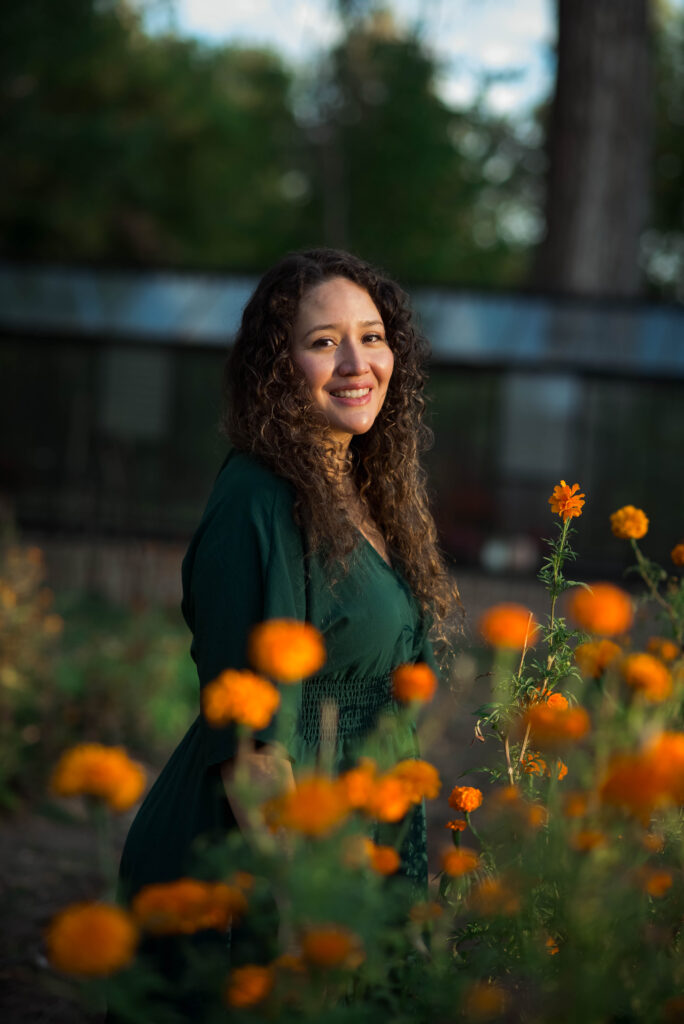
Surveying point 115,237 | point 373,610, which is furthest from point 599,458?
point 115,237

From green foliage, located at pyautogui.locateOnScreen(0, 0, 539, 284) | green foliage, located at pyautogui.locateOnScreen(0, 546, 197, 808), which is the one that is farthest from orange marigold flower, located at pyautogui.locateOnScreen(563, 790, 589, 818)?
green foliage, located at pyautogui.locateOnScreen(0, 0, 539, 284)

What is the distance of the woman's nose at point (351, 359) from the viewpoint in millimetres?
1981

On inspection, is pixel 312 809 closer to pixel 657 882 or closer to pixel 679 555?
pixel 657 882

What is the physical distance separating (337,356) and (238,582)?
596 mm

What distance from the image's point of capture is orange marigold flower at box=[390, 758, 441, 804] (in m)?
1.19

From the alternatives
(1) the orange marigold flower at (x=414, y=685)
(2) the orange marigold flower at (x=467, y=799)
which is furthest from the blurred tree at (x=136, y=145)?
(1) the orange marigold flower at (x=414, y=685)

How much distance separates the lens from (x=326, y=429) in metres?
2.04

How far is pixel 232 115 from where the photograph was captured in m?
24.6

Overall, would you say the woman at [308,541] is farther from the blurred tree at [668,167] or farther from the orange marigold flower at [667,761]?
the blurred tree at [668,167]

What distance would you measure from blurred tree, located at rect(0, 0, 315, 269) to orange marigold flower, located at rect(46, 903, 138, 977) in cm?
1738

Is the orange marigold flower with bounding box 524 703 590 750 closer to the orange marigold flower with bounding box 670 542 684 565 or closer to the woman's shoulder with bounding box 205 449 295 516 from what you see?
the woman's shoulder with bounding box 205 449 295 516

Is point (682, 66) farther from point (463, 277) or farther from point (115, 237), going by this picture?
point (115, 237)

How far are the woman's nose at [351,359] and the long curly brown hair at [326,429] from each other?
0.09 meters

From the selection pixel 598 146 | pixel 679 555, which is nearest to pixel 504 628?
pixel 679 555
